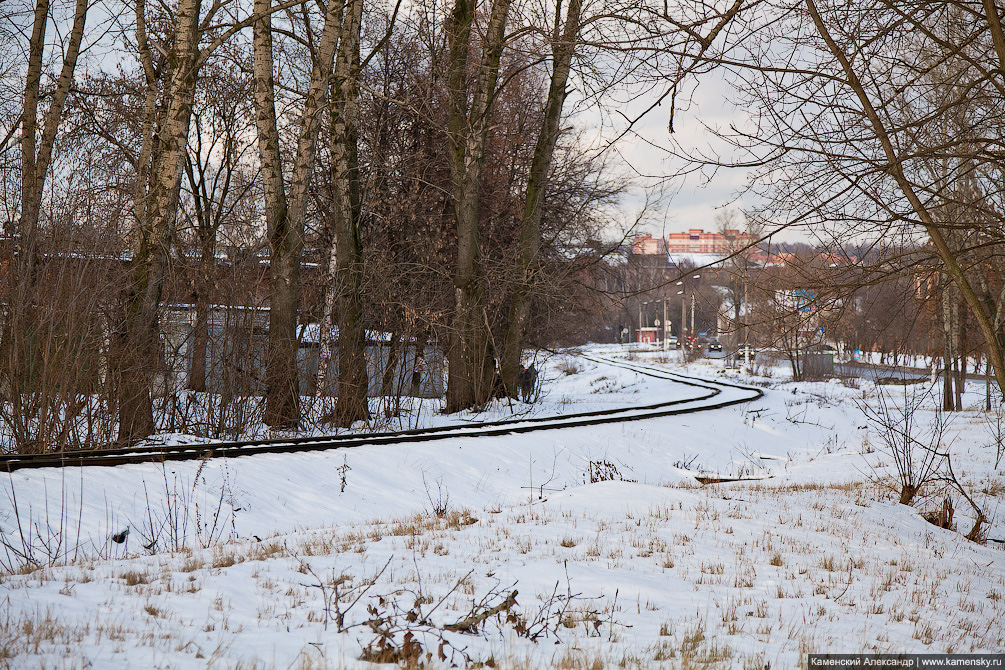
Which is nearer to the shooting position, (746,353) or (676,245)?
(676,245)

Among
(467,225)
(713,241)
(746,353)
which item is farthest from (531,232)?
(746,353)

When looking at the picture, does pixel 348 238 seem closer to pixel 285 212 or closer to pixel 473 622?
pixel 285 212

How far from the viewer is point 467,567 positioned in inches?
215

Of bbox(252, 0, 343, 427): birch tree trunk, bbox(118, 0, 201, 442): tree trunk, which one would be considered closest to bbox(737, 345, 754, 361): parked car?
bbox(252, 0, 343, 427): birch tree trunk

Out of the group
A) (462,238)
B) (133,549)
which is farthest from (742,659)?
(462,238)

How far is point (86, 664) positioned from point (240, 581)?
1.64 metres

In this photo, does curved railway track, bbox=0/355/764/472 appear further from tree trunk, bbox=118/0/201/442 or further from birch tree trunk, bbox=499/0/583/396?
birch tree trunk, bbox=499/0/583/396

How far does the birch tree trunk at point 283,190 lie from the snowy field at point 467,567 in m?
3.71

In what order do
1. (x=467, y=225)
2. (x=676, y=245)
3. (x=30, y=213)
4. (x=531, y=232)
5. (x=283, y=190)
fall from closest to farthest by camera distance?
(x=30, y=213), (x=283, y=190), (x=467, y=225), (x=531, y=232), (x=676, y=245)

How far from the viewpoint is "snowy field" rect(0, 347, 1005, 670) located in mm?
3842

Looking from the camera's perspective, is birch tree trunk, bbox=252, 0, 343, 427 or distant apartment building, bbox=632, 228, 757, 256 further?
birch tree trunk, bbox=252, 0, 343, 427

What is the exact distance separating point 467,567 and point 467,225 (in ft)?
40.1

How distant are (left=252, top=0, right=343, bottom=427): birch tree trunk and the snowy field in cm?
371

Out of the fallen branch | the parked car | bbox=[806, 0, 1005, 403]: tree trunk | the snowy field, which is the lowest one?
the snowy field
